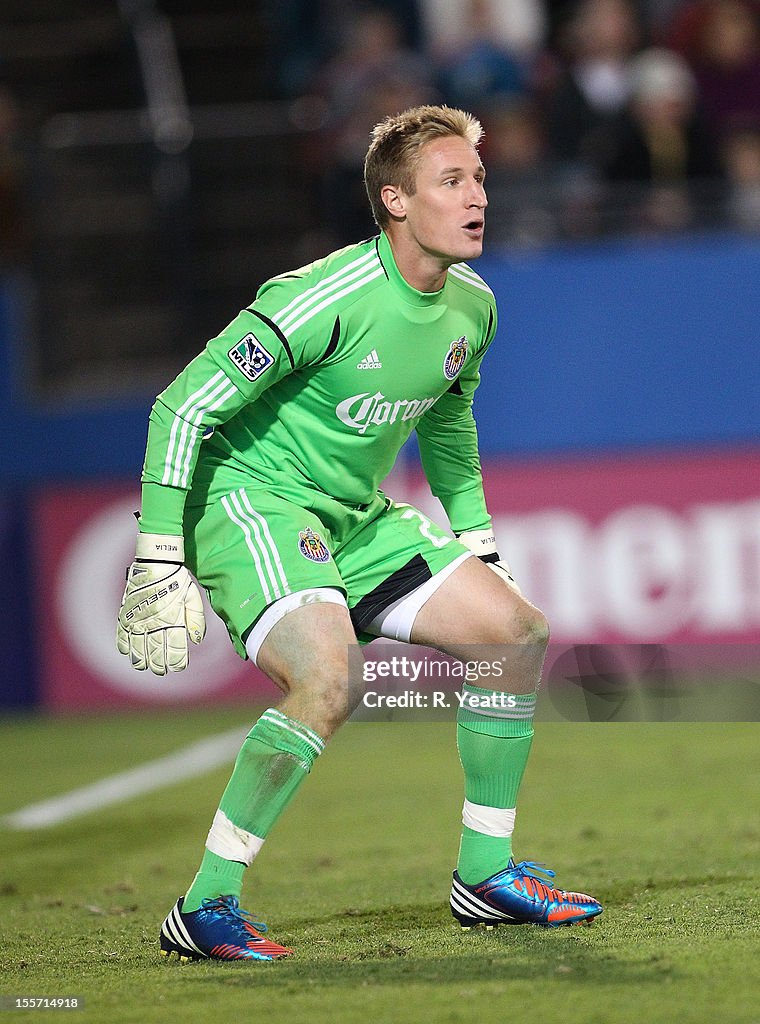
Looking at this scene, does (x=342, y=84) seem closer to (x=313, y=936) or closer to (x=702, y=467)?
(x=702, y=467)

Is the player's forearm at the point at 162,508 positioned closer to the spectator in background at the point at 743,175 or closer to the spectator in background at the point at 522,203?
the spectator in background at the point at 522,203

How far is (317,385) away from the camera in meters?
4.28

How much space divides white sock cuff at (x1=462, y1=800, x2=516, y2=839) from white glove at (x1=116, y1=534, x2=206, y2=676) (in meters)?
0.94

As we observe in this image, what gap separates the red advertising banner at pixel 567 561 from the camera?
353 inches

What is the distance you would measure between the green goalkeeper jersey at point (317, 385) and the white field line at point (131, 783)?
2.92 metres

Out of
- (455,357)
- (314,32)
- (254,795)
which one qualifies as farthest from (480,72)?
(254,795)

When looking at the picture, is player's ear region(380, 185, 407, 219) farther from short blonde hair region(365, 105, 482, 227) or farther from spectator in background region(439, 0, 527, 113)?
spectator in background region(439, 0, 527, 113)

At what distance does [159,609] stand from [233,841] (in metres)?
0.62

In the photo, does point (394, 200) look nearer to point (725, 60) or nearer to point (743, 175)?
point (743, 175)

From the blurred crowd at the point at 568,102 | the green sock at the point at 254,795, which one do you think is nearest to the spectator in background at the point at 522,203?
the blurred crowd at the point at 568,102

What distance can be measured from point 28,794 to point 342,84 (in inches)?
200

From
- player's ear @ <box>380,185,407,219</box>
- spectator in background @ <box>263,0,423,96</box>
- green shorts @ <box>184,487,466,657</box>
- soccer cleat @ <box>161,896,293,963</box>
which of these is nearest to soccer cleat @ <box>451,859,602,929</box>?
soccer cleat @ <box>161,896,293,963</box>

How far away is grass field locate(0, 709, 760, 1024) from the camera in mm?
3580

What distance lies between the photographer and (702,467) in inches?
357
